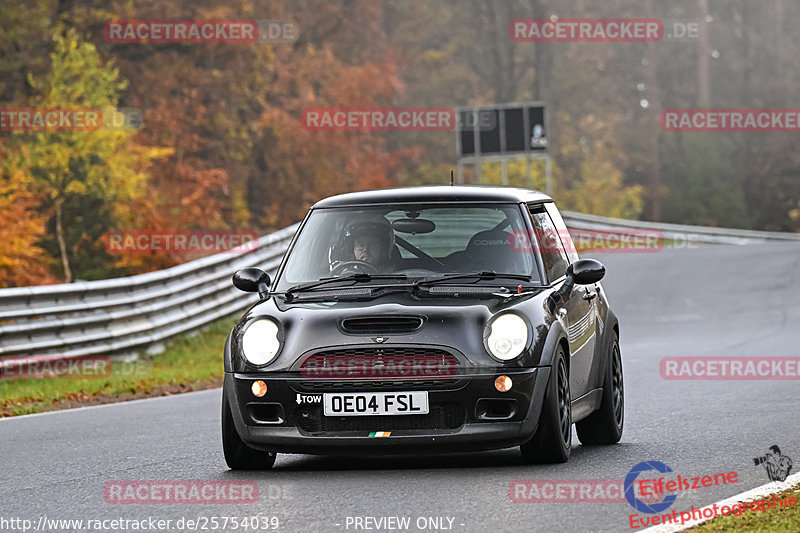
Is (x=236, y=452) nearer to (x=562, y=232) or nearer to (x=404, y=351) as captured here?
(x=404, y=351)

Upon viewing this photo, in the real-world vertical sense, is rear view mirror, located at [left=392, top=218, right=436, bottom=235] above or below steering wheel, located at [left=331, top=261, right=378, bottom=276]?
above

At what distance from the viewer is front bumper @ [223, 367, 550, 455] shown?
7.98 meters

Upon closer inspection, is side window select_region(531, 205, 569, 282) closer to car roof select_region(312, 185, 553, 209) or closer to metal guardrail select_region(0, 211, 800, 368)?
car roof select_region(312, 185, 553, 209)

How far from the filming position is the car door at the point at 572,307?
8.89 metres

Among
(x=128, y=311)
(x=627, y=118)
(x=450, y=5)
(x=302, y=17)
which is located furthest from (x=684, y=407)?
(x=627, y=118)
